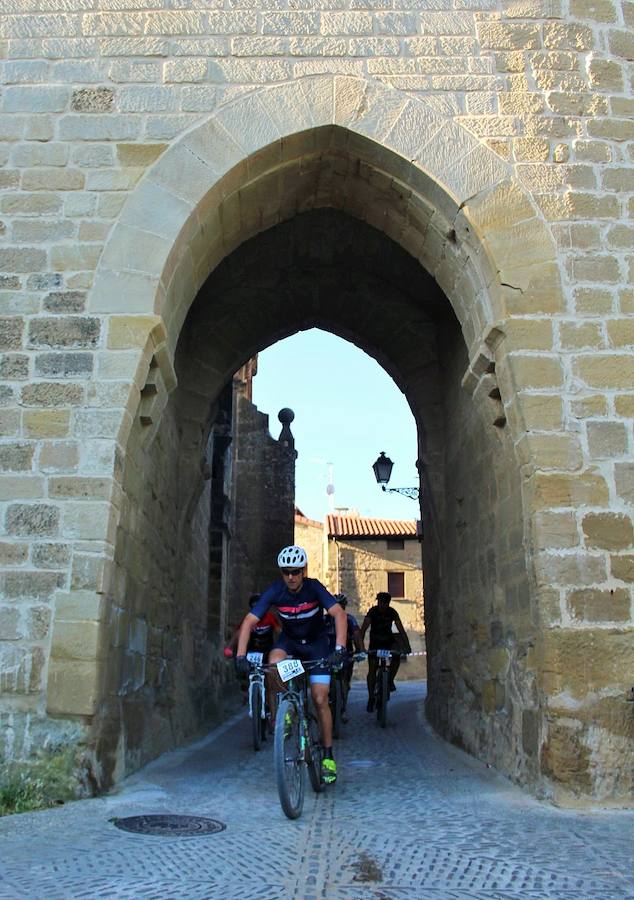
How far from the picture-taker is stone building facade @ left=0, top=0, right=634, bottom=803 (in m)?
4.48

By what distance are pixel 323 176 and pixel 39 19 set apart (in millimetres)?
2198

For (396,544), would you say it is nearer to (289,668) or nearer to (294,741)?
(289,668)

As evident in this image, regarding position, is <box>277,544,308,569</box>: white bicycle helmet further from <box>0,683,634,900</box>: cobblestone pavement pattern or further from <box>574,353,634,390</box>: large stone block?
<box>574,353,634,390</box>: large stone block

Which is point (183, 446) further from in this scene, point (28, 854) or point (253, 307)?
point (28, 854)

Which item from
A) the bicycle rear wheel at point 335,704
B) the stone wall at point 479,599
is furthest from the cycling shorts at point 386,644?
the bicycle rear wheel at point 335,704

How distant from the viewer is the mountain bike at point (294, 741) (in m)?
3.77

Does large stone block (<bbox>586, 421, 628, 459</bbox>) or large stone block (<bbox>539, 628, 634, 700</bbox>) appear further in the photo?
large stone block (<bbox>586, 421, 628, 459</bbox>)

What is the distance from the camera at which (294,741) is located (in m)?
4.06

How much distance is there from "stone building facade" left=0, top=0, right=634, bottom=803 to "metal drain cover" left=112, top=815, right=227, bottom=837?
26.6 inches

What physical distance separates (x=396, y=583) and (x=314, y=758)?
2309 cm

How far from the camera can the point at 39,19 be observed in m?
5.59

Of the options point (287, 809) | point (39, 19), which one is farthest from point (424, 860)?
point (39, 19)

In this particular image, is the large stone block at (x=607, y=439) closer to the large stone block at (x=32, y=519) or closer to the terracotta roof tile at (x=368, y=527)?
the large stone block at (x=32, y=519)

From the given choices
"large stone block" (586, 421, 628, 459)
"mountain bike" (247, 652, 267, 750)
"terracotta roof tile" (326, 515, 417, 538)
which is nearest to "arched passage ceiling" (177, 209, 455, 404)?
"mountain bike" (247, 652, 267, 750)
